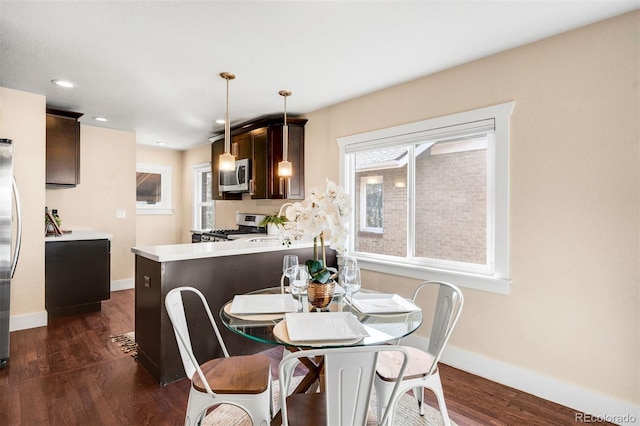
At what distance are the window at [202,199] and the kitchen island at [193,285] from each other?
11.3ft

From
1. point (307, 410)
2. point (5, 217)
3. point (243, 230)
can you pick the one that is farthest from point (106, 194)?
point (307, 410)

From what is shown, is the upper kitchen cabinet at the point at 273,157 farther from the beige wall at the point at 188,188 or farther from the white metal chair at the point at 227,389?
the white metal chair at the point at 227,389

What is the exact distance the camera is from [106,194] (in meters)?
4.92

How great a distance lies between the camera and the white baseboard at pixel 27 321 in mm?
3373

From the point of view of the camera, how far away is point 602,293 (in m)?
2.05

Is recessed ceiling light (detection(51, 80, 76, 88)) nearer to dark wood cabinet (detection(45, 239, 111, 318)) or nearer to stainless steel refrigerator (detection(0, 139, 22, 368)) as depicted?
stainless steel refrigerator (detection(0, 139, 22, 368))

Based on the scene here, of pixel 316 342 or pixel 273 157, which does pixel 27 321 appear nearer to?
pixel 273 157

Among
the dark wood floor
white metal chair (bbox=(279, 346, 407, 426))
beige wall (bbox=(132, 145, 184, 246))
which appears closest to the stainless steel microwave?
beige wall (bbox=(132, 145, 184, 246))

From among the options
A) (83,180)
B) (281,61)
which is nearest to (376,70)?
(281,61)

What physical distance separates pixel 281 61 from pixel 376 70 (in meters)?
0.76

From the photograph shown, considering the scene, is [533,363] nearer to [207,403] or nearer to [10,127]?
[207,403]

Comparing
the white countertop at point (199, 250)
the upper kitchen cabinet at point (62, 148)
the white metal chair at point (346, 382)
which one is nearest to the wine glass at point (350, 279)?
the white metal chair at point (346, 382)

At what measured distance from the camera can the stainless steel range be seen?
15.2 ft

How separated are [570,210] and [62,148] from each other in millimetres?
4935
